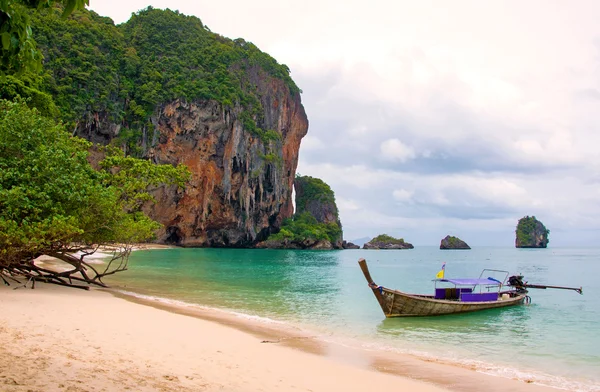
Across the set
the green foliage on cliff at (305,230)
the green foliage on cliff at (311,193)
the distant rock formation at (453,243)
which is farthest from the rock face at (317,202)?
the distant rock formation at (453,243)

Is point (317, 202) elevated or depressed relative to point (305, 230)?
elevated

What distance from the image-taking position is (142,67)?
208 ft

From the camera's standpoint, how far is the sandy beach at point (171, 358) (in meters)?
4.88

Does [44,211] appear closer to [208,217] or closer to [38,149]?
[38,149]

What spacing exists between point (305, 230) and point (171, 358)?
74237 millimetres

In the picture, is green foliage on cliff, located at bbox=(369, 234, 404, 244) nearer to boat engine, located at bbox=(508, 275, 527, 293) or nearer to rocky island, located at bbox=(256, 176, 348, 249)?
rocky island, located at bbox=(256, 176, 348, 249)

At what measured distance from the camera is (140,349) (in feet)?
23.1

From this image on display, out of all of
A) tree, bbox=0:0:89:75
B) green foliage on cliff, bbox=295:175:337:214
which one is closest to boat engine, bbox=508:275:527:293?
tree, bbox=0:0:89:75

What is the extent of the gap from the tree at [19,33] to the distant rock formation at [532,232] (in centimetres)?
13001

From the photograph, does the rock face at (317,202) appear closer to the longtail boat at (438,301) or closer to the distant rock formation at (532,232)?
the distant rock formation at (532,232)

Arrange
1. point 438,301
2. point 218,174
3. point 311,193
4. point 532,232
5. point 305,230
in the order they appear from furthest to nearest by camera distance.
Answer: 1. point 532,232
2. point 311,193
3. point 305,230
4. point 218,174
5. point 438,301

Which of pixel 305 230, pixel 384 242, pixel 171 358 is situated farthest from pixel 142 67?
pixel 384 242

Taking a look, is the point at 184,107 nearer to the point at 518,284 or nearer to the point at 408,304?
the point at 518,284

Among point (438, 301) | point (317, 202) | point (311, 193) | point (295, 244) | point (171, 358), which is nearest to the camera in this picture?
point (171, 358)
